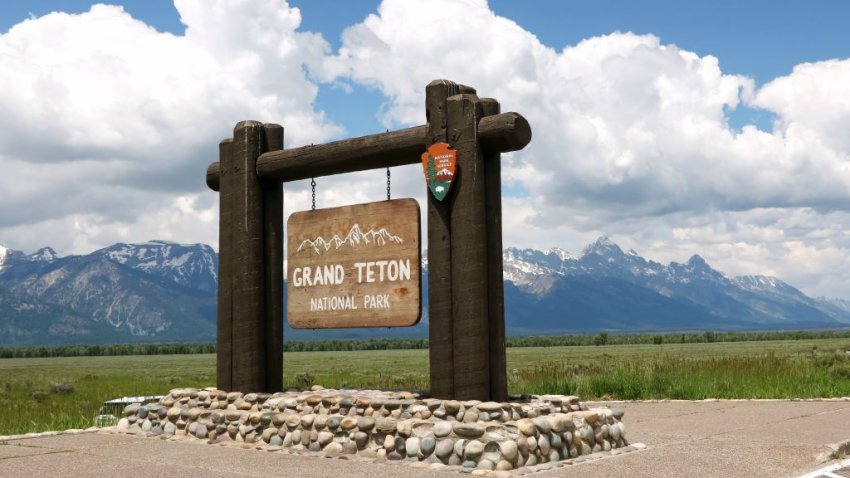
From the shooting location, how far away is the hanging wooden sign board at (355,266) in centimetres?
1119

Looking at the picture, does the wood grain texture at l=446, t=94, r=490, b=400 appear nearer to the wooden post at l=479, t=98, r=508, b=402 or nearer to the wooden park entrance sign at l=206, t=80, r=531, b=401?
the wooden park entrance sign at l=206, t=80, r=531, b=401

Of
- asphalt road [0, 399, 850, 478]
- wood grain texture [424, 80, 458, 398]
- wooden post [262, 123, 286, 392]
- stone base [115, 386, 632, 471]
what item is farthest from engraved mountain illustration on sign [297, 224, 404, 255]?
asphalt road [0, 399, 850, 478]

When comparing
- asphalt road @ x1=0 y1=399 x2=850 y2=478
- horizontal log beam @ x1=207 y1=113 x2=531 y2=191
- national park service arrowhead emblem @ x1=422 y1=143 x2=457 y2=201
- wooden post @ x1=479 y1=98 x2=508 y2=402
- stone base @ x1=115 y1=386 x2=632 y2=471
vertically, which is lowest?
asphalt road @ x1=0 y1=399 x2=850 y2=478

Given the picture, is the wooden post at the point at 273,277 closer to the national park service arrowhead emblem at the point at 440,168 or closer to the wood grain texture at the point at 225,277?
the wood grain texture at the point at 225,277

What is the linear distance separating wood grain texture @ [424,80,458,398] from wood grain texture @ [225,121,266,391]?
3072 millimetres

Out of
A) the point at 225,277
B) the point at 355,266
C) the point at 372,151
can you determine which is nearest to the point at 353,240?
the point at 355,266

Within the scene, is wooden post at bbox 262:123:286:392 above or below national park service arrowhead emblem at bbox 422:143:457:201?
below

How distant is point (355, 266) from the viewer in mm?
11742

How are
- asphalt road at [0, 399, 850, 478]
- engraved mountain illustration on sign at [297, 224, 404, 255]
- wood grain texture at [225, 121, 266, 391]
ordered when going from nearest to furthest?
asphalt road at [0, 399, 850, 478] → engraved mountain illustration on sign at [297, 224, 404, 255] → wood grain texture at [225, 121, 266, 391]

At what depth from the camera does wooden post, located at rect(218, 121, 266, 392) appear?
12.6 m

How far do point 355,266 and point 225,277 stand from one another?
2508mm

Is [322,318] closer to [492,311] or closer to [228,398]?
[228,398]

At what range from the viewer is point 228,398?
40.5 ft

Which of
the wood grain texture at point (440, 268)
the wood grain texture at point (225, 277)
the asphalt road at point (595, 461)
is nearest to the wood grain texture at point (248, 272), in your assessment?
the wood grain texture at point (225, 277)
